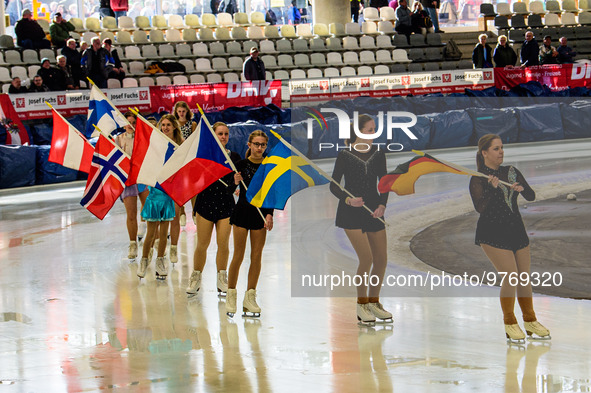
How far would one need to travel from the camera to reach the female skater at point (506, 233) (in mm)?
7344

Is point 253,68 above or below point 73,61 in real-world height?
below

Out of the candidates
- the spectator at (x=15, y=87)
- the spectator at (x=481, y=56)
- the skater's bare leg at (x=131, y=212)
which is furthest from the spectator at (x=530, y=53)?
the skater's bare leg at (x=131, y=212)

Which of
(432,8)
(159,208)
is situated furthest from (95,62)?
(159,208)

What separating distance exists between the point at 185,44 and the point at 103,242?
16.8 metres

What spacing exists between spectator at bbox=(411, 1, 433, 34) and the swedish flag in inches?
973

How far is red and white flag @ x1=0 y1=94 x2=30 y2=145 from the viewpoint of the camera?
2197 centimetres

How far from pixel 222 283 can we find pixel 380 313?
85.1 inches

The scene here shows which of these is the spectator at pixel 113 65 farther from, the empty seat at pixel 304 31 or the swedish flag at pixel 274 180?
the swedish flag at pixel 274 180

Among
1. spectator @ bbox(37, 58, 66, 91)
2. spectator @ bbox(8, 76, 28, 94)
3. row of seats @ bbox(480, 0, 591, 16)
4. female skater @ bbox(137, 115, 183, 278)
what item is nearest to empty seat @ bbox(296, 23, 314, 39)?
row of seats @ bbox(480, 0, 591, 16)

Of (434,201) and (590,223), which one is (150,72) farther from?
(590,223)

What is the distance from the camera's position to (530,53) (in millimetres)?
29203

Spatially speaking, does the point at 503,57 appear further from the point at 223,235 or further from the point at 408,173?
the point at 408,173

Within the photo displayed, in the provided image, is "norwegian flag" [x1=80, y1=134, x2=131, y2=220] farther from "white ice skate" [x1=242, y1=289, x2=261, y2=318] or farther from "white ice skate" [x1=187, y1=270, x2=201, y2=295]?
"white ice skate" [x1=242, y1=289, x2=261, y2=318]

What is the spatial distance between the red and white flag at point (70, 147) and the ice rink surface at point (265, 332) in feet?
4.23
